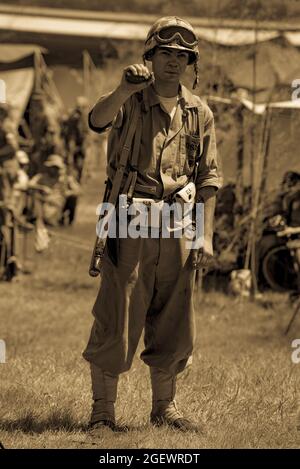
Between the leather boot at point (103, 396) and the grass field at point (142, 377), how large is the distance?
10cm

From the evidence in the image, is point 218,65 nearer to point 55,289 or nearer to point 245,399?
point 55,289

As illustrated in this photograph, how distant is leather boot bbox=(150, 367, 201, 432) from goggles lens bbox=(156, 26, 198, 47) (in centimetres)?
167

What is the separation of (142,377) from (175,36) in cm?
286

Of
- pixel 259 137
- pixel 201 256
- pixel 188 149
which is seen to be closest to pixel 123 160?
pixel 188 149

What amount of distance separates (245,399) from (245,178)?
5779mm

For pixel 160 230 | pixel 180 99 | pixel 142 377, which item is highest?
pixel 180 99

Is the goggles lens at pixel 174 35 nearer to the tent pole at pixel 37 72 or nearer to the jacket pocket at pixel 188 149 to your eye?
the jacket pocket at pixel 188 149

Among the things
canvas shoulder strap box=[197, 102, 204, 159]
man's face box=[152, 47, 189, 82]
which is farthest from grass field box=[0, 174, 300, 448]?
man's face box=[152, 47, 189, 82]

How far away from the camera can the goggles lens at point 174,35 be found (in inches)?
201

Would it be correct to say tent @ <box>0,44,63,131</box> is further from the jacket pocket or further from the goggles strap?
the goggles strap

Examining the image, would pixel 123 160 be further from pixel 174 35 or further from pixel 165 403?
pixel 165 403

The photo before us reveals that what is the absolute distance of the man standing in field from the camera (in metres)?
5.20

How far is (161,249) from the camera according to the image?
533 centimetres

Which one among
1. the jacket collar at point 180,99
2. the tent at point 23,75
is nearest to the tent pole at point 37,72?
the tent at point 23,75
